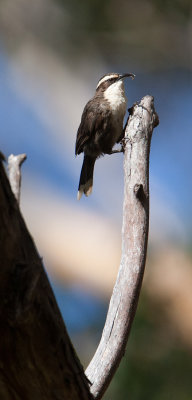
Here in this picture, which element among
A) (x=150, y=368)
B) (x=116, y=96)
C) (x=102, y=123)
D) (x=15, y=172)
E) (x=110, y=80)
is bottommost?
(x=150, y=368)

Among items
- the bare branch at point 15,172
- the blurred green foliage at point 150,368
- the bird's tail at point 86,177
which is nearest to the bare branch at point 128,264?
the bare branch at point 15,172

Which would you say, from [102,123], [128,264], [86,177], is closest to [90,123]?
[102,123]

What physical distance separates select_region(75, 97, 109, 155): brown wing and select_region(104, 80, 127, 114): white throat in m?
0.06

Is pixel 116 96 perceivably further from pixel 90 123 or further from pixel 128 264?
pixel 128 264

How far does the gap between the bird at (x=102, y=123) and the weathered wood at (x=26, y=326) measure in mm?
1813

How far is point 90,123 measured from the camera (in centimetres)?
314

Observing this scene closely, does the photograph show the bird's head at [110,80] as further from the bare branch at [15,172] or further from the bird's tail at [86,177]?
the bare branch at [15,172]

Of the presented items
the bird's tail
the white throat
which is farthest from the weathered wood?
the bird's tail

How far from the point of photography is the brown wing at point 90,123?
312 centimetres

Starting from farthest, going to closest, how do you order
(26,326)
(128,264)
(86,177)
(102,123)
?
(86,177), (102,123), (128,264), (26,326)

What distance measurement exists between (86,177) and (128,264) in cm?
164

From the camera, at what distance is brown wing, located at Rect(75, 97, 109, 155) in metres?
3.12

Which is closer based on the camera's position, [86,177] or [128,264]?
[128,264]

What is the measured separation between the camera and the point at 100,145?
317 cm
